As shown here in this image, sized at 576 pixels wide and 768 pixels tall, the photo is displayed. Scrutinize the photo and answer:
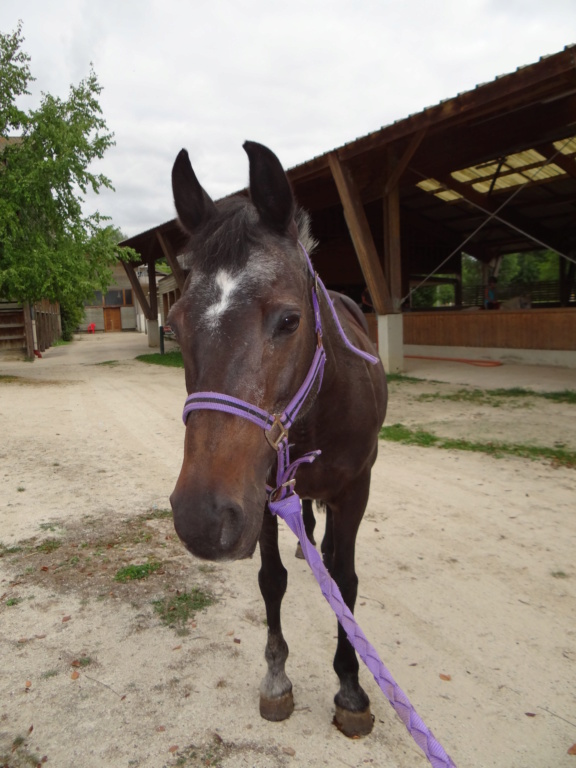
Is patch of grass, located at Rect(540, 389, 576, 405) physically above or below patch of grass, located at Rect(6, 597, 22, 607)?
above

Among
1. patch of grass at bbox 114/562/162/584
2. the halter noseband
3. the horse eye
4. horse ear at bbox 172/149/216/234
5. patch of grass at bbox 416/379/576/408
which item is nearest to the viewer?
the halter noseband

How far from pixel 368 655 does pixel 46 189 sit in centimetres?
1349

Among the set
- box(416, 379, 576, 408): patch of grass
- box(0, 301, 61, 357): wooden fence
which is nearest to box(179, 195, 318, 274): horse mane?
box(416, 379, 576, 408): patch of grass

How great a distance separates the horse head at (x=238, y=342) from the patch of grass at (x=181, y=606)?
169 centimetres

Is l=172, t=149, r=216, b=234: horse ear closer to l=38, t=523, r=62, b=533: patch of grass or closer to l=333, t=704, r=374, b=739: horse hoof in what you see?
l=333, t=704, r=374, b=739: horse hoof

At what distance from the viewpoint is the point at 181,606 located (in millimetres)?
2885

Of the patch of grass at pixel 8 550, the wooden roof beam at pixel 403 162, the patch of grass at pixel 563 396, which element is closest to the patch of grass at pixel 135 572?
the patch of grass at pixel 8 550

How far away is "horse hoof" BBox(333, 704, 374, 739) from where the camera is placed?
2.02 meters

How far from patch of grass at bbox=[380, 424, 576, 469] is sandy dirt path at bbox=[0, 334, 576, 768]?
0.31 m

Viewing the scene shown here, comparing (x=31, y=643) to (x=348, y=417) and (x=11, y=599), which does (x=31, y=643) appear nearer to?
(x=11, y=599)

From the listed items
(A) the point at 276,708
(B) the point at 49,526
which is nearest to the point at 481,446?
(A) the point at 276,708

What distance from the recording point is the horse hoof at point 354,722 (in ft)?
6.64

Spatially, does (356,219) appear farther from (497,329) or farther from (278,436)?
(278,436)

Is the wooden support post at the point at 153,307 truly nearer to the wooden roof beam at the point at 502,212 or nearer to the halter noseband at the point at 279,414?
the wooden roof beam at the point at 502,212
